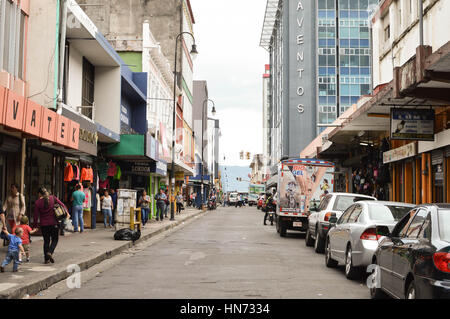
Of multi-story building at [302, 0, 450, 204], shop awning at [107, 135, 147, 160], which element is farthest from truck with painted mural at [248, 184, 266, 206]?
shop awning at [107, 135, 147, 160]

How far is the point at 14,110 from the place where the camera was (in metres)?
13.0

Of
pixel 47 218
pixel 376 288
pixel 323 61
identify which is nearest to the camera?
pixel 376 288

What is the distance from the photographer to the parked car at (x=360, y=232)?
420 inches

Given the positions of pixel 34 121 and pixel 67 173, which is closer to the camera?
pixel 34 121

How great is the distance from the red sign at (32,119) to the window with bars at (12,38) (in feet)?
7.10

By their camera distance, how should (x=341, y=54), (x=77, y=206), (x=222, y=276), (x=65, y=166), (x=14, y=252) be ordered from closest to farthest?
1. (x=14, y=252)
2. (x=222, y=276)
3. (x=77, y=206)
4. (x=65, y=166)
5. (x=341, y=54)

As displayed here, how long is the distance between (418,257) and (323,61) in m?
73.7

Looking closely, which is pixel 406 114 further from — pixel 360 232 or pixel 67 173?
pixel 67 173

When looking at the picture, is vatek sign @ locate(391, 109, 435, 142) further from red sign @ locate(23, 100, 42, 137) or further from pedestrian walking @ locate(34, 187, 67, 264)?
pedestrian walking @ locate(34, 187, 67, 264)

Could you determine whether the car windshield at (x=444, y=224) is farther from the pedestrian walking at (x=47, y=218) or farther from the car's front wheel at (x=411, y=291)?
the pedestrian walking at (x=47, y=218)

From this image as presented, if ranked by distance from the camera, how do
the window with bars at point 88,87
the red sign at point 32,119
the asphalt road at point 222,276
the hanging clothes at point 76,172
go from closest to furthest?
the asphalt road at point 222,276 → the red sign at point 32,119 → the hanging clothes at point 76,172 → the window with bars at point 88,87

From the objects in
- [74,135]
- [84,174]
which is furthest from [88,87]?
[74,135]

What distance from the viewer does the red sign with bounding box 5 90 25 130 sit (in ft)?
41.5

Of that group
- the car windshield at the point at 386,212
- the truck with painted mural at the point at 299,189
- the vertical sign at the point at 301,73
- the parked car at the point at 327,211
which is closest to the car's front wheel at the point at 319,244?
the parked car at the point at 327,211
